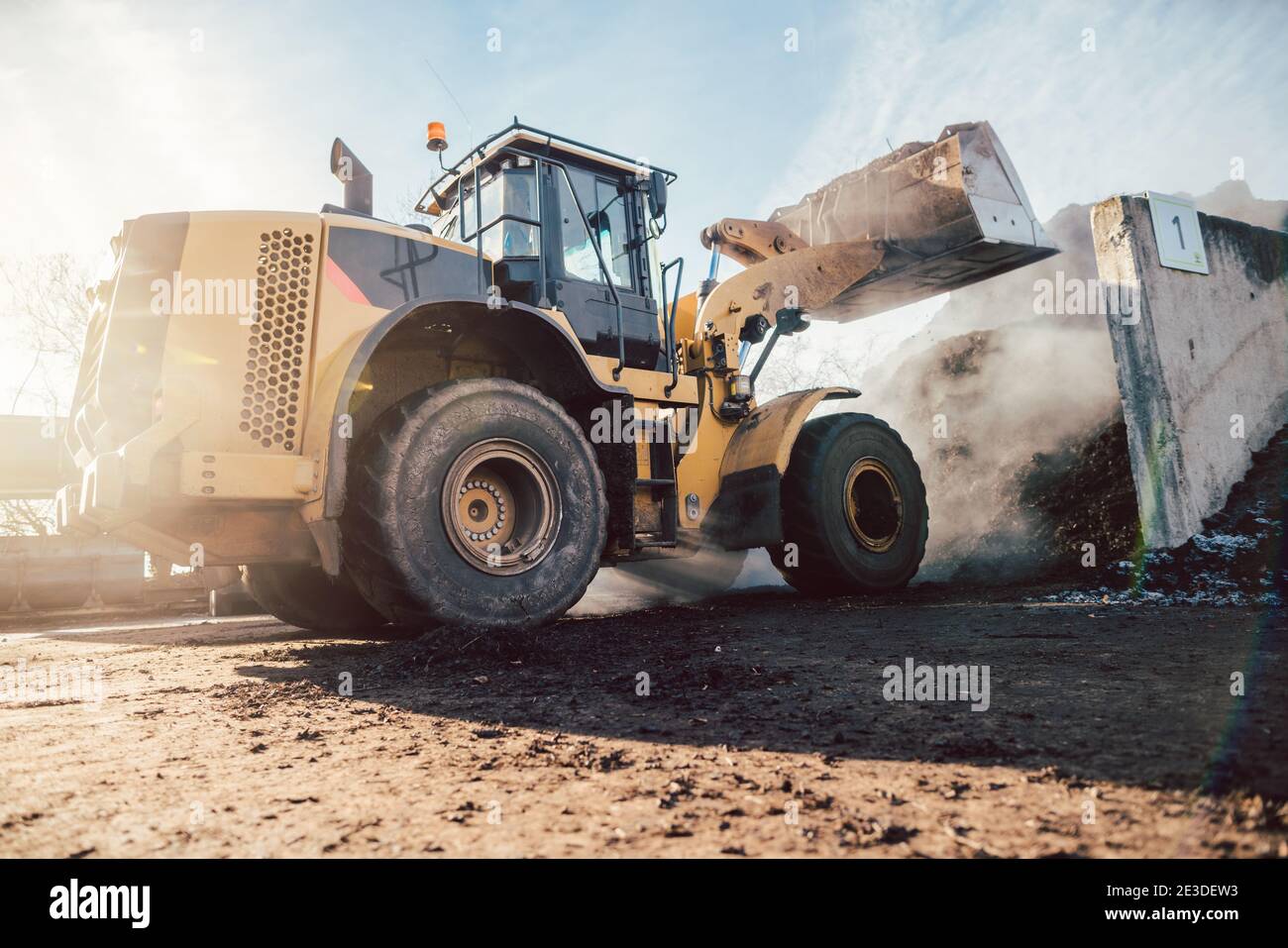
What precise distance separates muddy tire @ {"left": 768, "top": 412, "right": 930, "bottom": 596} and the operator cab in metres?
1.40

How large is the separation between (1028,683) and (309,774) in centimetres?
215

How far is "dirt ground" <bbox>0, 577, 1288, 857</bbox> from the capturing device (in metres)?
1.38

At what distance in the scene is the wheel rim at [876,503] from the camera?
6.32m

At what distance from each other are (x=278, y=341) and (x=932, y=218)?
17.8 feet

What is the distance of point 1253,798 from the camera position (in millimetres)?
1336

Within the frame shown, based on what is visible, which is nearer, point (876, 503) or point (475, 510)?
point (475, 510)

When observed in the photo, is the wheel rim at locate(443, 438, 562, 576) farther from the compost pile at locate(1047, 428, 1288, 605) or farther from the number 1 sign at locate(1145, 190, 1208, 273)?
the number 1 sign at locate(1145, 190, 1208, 273)

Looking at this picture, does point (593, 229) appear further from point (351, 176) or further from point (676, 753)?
point (676, 753)

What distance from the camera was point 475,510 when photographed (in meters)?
4.15

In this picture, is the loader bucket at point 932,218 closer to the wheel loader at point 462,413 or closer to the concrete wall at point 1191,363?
the wheel loader at point 462,413

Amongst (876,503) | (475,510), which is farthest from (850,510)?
(475,510)

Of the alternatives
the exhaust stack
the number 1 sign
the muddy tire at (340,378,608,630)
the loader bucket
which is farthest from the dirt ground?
the loader bucket

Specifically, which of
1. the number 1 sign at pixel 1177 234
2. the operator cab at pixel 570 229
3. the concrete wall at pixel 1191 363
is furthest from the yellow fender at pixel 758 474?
the number 1 sign at pixel 1177 234
